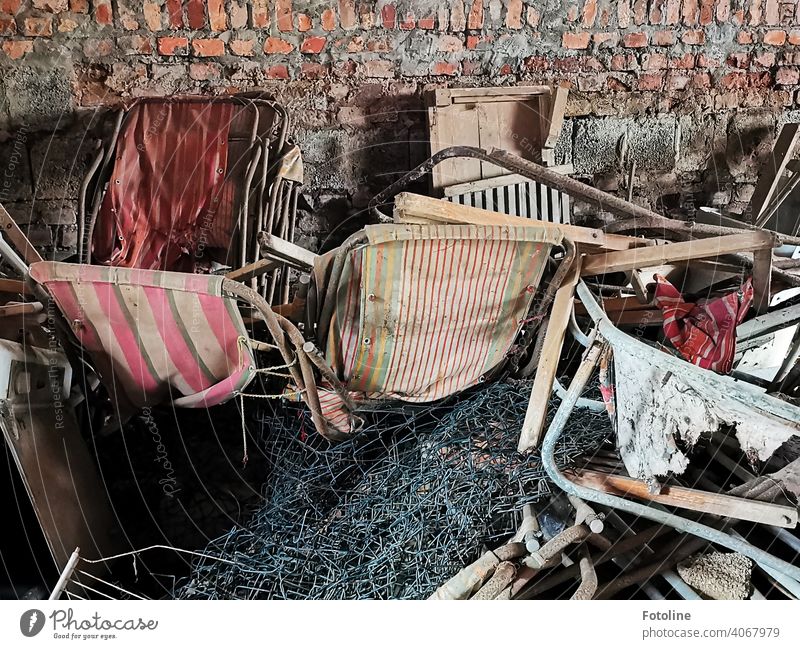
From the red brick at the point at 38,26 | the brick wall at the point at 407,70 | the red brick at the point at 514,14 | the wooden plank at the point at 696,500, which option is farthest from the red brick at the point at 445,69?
the wooden plank at the point at 696,500

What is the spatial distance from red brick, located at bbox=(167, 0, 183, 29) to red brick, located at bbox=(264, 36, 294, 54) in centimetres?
15

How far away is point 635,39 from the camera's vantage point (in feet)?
3.82

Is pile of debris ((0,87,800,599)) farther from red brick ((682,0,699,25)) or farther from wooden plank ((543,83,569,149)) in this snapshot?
red brick ((682,0,699,25))

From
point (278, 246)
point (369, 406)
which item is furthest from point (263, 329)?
point (369, 406)

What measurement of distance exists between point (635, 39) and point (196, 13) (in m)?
0.80

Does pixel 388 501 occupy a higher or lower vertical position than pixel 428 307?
lower

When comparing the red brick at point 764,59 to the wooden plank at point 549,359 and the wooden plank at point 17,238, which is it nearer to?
the wooden plank at point 549,359

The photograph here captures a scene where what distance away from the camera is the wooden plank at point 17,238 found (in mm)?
1062

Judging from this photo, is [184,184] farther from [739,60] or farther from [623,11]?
[739,60]

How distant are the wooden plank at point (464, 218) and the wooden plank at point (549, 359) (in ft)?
0.16

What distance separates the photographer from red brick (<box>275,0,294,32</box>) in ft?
3.57
